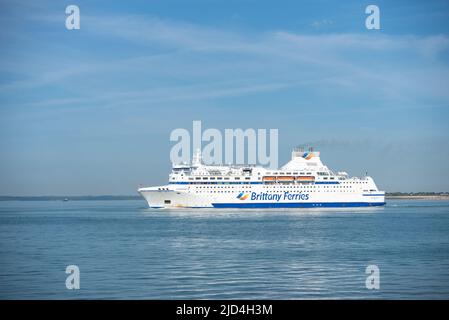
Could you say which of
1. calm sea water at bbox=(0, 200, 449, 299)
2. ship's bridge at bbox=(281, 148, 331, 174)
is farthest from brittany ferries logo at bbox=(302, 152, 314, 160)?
calm sea water at bbox=(0, 200, 449, 299)

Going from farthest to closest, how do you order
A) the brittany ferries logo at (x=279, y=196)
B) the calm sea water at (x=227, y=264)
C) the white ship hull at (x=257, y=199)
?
the brittany ferries logo at (x=279, y=196) < the white ship hull at (x=257, y=199) < the calm sea water at (x=227, y=264)

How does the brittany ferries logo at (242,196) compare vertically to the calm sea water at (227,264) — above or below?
above

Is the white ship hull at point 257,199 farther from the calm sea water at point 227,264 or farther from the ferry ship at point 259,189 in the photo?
the calm sea water at point 227,264

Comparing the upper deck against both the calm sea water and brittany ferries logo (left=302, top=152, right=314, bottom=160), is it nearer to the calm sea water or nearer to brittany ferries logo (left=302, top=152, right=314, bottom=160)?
brittany ferries logo (left=302, top=152, right=314, bottom=160)

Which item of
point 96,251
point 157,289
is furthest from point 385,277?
point 96,251

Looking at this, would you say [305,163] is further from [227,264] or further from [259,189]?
[227,264]

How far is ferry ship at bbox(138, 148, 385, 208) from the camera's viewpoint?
67938mm

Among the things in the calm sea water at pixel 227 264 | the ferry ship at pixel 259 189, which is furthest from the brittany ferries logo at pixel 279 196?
the calm sea water at pixel 227 264

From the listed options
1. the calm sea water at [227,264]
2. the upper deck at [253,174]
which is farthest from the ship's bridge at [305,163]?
the calm sea water at [227,264]

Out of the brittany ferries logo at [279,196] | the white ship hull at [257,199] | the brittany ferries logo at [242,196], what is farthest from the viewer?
the brittany ferries logo at [279,196]

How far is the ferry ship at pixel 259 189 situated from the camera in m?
67.9

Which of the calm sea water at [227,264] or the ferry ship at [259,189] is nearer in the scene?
the calm sea water at [227,264]

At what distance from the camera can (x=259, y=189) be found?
6956cm

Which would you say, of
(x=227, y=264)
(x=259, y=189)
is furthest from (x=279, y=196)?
(x=227, y=264)
